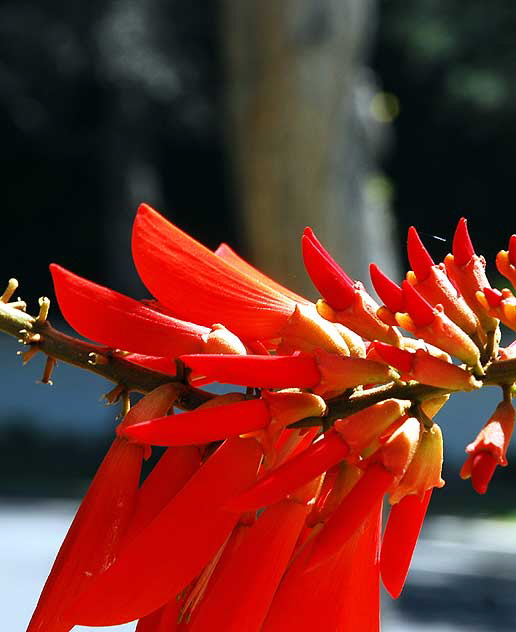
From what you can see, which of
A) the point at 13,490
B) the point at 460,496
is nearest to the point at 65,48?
the point at 13,490

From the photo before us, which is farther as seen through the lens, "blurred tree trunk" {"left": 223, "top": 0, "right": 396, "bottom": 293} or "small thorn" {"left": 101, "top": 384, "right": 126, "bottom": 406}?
"blurred tree trunk" {"left": 223, "top": 0, "right": 396, "bottom": 293}

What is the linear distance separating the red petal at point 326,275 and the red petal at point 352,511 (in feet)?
0.28

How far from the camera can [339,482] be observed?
1.80ft

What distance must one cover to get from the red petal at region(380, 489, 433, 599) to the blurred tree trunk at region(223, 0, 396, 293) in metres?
3.46

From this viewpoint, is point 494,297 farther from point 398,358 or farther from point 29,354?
point 29,354

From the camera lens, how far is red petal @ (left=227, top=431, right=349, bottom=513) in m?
0.50

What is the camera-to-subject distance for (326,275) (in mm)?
557

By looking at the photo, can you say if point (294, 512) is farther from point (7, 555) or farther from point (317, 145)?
point (7, 555)

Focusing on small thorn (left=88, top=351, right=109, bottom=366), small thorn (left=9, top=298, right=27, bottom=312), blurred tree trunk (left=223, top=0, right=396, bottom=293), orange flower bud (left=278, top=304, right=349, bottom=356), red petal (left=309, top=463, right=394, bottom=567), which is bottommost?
red petal (left=309, top=463, right=394, bottom=567)


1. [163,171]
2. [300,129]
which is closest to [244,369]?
[300,129]

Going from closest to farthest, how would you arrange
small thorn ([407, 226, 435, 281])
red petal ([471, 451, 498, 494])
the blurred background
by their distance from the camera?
red petal ([471, 451, 498, 494]) → small thorn ([407, 226, 435, 281]) → the blurred background

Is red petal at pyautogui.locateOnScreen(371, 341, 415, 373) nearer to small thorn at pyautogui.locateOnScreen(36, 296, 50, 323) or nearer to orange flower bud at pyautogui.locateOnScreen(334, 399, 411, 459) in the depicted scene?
orange flower bud at pyautogui.locateOnScreen(334, 399, 411, 459)

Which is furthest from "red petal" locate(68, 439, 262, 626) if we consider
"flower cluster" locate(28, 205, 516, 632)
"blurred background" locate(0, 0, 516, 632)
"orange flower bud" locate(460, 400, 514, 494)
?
"blurred background" locate(0, 0, 516, 632)

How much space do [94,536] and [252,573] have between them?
77mm
